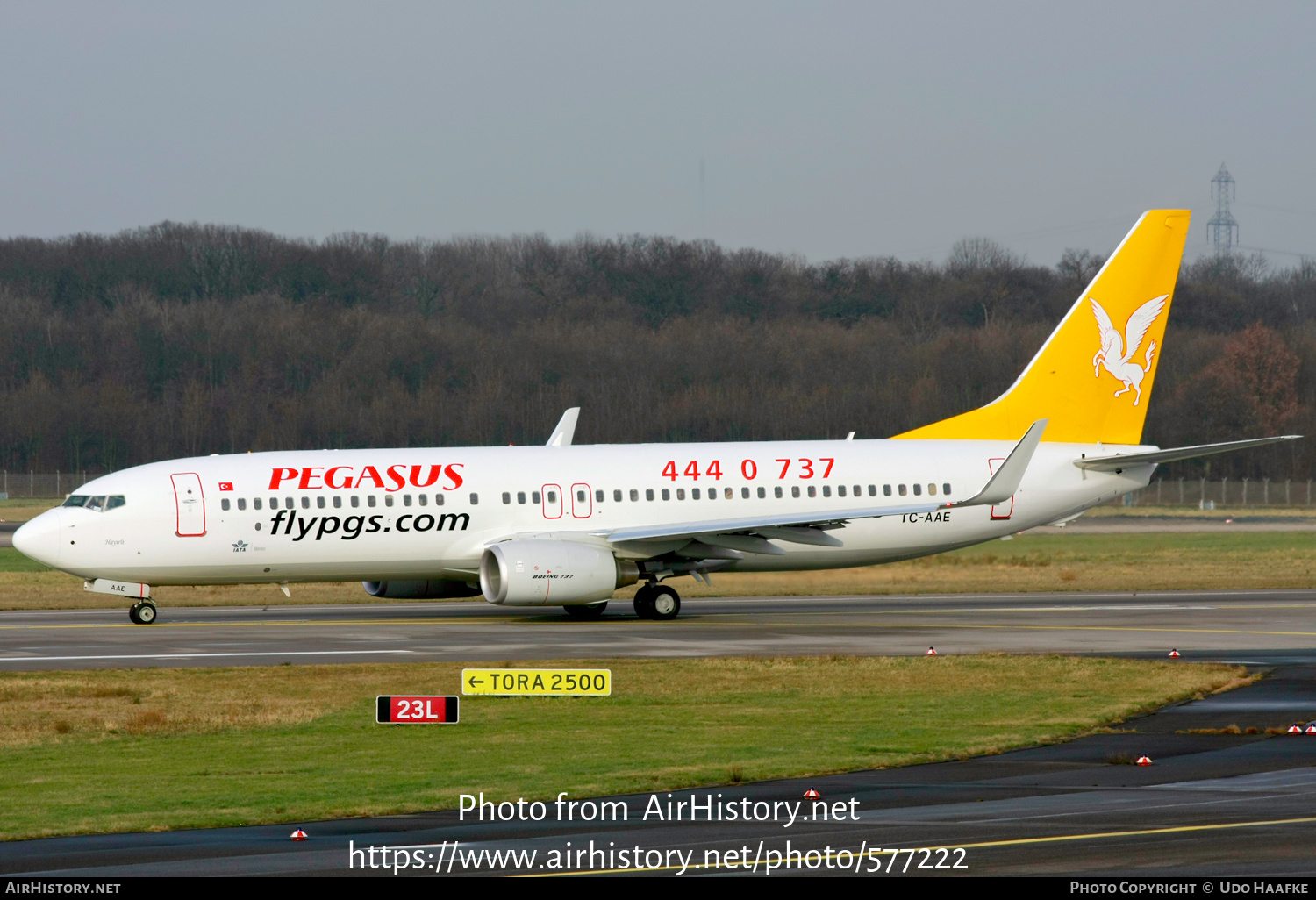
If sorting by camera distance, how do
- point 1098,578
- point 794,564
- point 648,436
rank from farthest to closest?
point 648,436, point 1098,578, point 794,564

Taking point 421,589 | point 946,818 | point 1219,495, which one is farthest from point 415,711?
point 1219,495

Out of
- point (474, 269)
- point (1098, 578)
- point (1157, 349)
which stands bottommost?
point (1098, 578)

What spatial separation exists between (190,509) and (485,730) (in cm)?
1497

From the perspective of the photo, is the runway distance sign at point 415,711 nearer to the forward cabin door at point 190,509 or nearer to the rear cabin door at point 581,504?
the forward cabin door at point 190,509

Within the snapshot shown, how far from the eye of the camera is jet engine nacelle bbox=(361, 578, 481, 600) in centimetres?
3391

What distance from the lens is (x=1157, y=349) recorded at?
126ft

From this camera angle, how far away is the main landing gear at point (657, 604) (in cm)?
3275

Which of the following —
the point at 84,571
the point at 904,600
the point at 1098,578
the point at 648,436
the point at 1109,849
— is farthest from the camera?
the point at 648,436

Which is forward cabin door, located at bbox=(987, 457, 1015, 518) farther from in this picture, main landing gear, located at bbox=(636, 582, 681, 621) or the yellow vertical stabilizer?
main landing gear, located at bbox=(636, 582, 681, 621)

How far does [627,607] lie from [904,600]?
6367 millimetres

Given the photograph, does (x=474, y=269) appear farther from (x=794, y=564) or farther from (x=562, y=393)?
(x=794, y=564)

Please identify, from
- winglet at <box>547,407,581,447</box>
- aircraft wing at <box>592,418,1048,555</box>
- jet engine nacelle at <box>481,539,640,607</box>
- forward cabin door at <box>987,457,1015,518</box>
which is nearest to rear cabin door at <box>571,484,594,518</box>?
aircraft wing at <box>592,418,1048,555</box>

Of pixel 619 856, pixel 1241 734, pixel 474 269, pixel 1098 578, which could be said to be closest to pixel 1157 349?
pixel 1098 578

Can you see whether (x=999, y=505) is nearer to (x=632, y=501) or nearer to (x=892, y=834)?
(x=632, y=501)
